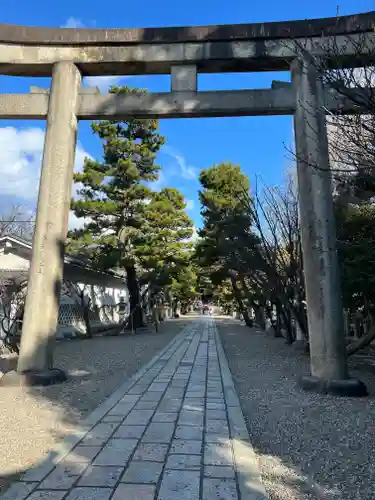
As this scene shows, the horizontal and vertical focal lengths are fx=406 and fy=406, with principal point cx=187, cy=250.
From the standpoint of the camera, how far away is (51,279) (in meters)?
7.66

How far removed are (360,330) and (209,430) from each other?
459 inches

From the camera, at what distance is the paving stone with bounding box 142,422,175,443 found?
4465mm

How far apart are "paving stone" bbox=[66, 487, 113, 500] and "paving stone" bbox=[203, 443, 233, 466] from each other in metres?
1.02

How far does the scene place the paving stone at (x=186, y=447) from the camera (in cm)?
410

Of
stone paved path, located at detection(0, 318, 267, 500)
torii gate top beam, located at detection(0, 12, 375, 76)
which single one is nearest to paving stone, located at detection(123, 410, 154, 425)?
stone paved path, located at detection(0, 318, 267, 500)

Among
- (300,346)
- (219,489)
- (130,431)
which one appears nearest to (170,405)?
(130,431)

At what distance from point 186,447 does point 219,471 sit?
0.66 metres

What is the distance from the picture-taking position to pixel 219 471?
3648 mm

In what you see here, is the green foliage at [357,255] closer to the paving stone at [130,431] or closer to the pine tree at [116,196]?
the paving stone at [130,431]

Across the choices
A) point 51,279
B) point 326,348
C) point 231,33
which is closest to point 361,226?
point 326,348

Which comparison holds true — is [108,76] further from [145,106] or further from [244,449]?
[244,449]

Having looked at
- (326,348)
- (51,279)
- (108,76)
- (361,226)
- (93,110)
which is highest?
(108,76)

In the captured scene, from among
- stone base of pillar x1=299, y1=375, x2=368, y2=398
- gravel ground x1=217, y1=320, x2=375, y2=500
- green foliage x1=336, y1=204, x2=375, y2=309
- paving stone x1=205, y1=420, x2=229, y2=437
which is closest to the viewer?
gravel ground x1=217, y1=320, x2=375, y2=500

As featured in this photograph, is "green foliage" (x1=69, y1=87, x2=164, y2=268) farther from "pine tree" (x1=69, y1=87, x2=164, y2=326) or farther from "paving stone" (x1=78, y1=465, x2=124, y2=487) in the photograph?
"paving stone" (x1=78, y1=465, x2=124, y2=487)
